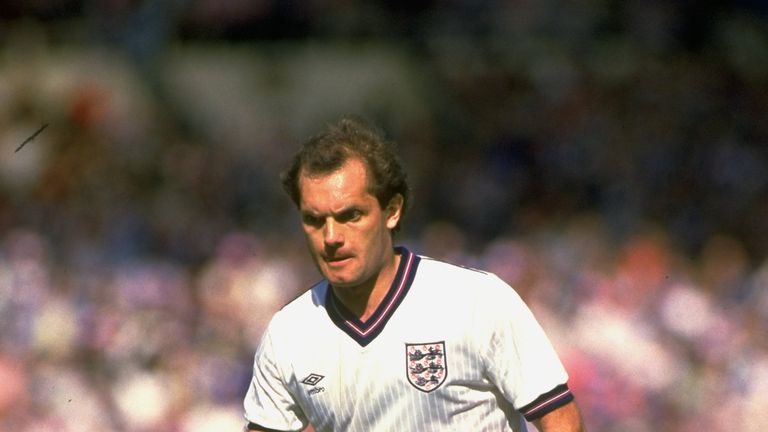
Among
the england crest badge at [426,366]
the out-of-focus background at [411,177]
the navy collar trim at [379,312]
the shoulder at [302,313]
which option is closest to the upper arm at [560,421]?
the england crest badge at [426,366]

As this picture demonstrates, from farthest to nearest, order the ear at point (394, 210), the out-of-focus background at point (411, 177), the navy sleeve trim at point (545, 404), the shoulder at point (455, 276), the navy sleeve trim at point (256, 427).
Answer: the out-of-focus background at point (411, 177)
the navy sleeve trim at point (256, 427)
the ear at point (394, 210)
the shoulder at point (455, 276)
the navy sleeve trim at point (545, 404)

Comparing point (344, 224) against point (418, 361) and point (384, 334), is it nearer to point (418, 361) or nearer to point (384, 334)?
point (384, 334)

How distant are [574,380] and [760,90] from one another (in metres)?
6.53

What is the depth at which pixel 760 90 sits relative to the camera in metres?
16.2

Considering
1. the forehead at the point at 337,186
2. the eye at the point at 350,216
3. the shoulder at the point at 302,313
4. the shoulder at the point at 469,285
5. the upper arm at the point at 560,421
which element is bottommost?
the upper arm at the point at 560,421

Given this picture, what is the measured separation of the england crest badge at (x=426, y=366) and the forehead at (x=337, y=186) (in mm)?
551

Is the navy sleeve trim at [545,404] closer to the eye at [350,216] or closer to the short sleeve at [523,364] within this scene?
the short sleeve at [523,364]

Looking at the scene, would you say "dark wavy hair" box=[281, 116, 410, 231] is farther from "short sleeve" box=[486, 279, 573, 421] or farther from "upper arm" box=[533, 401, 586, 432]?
"upper arm" box=[533, 401, 586, 432]

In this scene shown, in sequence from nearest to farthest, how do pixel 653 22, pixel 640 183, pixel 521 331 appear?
pixel 521 331 < pixel 640 183 < pixel 653 22

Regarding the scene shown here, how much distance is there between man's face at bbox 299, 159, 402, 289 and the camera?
528 cm

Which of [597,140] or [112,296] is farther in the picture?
[597,140]

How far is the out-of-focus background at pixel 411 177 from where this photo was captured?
11.2m

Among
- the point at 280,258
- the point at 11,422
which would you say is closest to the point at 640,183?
the point at 280,258

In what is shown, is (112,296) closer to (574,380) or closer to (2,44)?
(574,380)
